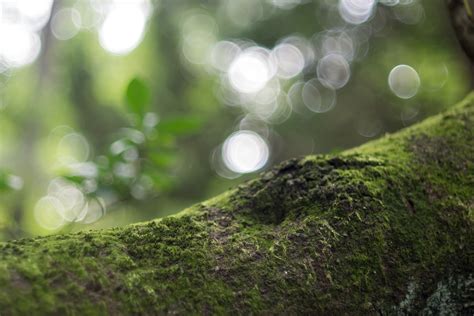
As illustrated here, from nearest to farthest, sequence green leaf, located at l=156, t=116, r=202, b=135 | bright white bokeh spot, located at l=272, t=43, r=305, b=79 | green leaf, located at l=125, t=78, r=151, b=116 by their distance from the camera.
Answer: green leaf, located at l=125, t=78, r=151, b=116 < green leaf, located at l=156, t=116, r=202, b=135 < bright white bokeh spot, located at l=272, t=43, r=305, b=79

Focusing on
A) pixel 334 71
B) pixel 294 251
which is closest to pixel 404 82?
pixel 334 71

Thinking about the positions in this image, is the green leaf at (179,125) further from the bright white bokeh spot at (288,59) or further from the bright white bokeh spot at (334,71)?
the bright white bokeh spot at (288,59)

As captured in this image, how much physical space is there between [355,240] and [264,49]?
9.24 meters

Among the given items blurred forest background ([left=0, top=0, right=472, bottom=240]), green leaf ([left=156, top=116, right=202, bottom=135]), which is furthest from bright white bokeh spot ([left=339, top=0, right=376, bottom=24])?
green leaf ([left=156, top=116, right=202, bottom=135])

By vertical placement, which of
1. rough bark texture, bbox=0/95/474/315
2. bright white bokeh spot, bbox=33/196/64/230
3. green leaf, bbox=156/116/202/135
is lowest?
rough bark texture, bbox=0/95/474/315

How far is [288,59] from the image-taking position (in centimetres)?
1034

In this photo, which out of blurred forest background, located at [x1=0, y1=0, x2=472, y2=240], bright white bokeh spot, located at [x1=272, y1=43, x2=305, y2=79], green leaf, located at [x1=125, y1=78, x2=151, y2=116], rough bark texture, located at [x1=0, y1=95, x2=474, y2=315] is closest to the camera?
rough bark texture, located at [x1=0, y1=95, x2=474, y2=315]

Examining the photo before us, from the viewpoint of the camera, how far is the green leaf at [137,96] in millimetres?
2264

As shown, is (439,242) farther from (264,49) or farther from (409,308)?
(264,49)

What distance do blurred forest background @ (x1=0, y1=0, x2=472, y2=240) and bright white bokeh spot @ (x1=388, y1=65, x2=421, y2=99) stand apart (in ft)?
0.07

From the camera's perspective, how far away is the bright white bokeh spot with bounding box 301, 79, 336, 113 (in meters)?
9.14

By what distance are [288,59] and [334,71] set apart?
4.49ft

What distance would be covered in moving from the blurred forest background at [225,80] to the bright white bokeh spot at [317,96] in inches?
1.3

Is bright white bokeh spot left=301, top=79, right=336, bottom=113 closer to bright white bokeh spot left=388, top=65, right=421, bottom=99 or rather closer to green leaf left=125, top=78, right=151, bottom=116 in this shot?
bright white bokeh spot left=388, top=65, right=421, bottom=99
